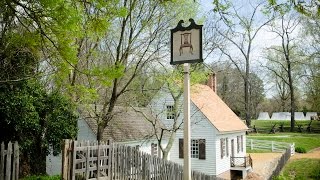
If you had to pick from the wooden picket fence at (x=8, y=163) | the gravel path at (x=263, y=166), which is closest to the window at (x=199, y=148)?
the gravel path at (x=263, y=166)

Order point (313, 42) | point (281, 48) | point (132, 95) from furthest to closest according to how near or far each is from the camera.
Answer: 1. point (281, 48)
2. point (313, 42)
3. point (132, 95)

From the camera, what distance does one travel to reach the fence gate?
10367 millimetres

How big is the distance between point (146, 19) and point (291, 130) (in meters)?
42.6

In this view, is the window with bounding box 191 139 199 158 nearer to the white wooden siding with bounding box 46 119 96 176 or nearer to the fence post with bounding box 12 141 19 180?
the white wooden siding with bounding box 46 119 96 176

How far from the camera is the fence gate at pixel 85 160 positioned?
1037 centimetres

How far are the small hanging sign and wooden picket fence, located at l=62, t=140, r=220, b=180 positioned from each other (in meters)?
5.98

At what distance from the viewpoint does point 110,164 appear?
39.1 feet

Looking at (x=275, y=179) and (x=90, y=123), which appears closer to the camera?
(x=90, y=123)

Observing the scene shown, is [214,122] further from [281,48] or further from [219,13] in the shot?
[281,48]

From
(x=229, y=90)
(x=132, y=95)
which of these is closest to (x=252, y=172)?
(x=132, y=95)

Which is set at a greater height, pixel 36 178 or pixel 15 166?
pixel 15 166

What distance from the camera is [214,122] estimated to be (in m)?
26.1

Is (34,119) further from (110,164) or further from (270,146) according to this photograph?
(270,146)

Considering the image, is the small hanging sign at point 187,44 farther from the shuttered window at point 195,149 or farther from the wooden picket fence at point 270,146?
the wooden picket fence at point 270,146
